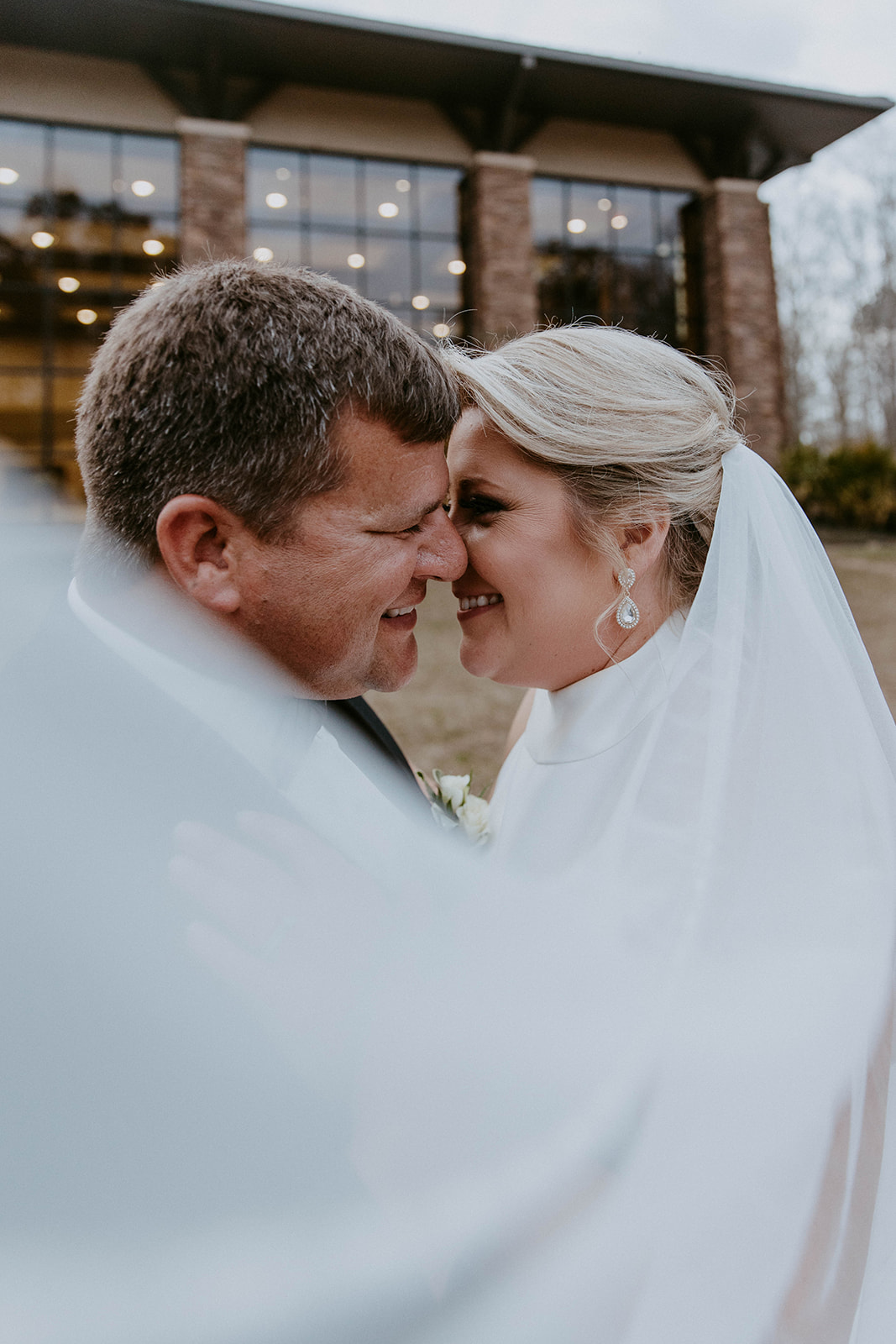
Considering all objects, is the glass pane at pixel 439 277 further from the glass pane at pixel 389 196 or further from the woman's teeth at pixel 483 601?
the woman's teeth at pixel 483 601

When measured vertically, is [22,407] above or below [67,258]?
below

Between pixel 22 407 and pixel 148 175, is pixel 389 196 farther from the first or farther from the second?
pixel 22 407

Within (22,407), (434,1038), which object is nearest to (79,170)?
(22,407)

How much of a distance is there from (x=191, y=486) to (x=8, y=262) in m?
16.5

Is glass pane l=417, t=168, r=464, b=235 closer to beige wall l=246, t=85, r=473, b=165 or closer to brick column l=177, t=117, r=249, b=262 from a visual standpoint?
beige wall l=246, t=85, r=473, b=165

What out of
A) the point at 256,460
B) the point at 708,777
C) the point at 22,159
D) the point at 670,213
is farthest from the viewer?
the point at 670,213

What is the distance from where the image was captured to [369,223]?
1633 centimetres

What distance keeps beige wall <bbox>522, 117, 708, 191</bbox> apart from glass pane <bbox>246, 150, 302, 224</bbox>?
4179 mm

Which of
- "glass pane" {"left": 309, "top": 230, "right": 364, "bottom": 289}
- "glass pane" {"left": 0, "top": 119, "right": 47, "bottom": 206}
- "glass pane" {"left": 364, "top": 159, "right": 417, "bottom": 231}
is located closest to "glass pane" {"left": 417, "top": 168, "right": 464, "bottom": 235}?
"glass pane" {"left": 364, "top": 159, "right": 417, "bottom": 231}

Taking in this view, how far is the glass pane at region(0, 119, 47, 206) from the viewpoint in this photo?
576 inches

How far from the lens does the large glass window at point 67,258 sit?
15.0 metres

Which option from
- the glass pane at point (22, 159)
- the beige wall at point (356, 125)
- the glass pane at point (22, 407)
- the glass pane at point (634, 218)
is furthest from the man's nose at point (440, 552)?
the glass pane at point (634, 218)

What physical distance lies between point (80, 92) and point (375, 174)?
15.7 ft

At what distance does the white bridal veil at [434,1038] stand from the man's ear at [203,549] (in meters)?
0.16
